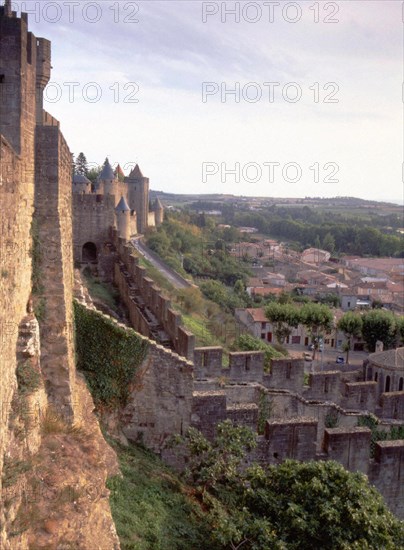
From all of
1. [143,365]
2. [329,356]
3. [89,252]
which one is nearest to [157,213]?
[329,356]

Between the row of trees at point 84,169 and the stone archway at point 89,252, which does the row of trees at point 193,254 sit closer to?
the row of trees at point 84,169

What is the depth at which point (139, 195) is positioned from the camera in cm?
4991

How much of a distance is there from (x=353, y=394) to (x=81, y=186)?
2184cm

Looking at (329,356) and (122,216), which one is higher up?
(122,216)

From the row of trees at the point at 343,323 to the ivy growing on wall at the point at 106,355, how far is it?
24462mm

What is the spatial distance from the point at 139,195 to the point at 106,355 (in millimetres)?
40119

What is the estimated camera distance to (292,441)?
37.5ft

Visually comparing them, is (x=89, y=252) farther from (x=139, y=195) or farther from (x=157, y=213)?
(x=157, y=213)

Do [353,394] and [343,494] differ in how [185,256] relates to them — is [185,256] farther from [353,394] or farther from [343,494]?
[343,494]

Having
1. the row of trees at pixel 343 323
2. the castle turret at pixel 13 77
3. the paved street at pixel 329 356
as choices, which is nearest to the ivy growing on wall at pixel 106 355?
the castle turret at pixel 13 77

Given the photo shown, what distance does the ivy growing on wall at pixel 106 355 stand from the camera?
10.8 metres

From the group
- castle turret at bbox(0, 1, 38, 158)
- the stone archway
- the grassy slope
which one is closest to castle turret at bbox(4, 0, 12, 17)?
castle turret at bbox(0, 1, 38, 158)

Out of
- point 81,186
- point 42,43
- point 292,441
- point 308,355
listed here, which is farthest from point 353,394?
point 308,355

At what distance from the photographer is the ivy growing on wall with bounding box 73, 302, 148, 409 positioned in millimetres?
10781
